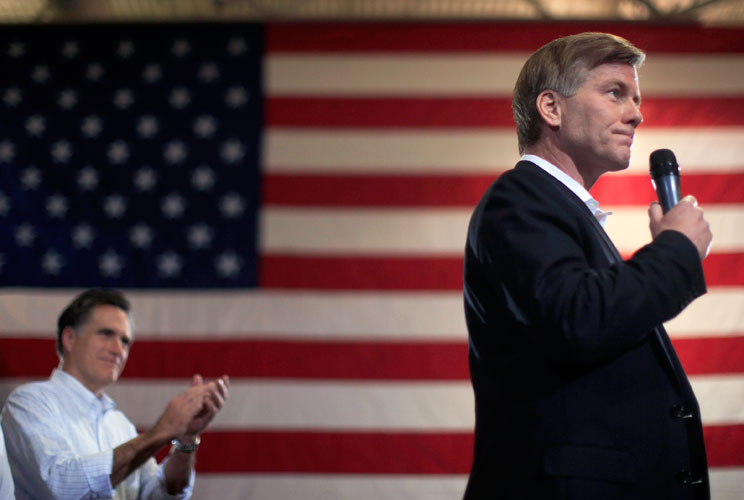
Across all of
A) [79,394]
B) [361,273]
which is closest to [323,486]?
[361,273]

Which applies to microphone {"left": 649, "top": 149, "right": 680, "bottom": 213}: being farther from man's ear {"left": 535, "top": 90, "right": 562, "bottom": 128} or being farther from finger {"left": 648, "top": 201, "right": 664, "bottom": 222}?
man's ear {"left": 535, "top": 90, "right": 562, "bottom": 128}

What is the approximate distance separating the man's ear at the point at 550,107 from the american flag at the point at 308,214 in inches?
94.9

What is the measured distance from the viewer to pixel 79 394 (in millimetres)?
2236

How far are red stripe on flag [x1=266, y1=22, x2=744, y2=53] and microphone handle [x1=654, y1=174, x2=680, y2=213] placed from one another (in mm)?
2706

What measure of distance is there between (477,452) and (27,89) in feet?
11.4

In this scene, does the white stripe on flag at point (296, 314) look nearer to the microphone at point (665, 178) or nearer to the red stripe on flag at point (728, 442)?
the red stripe on flag at point (728, 442)

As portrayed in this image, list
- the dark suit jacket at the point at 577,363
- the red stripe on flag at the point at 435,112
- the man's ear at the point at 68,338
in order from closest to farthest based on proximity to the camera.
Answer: the dark suit jacket at the point at 577,363
the man's ear at the point at 68,338
the red stripe on flag at the point at 435,112

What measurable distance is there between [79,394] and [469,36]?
2.47m

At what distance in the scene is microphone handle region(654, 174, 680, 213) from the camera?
95 centimetres

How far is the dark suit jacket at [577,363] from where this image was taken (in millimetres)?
762

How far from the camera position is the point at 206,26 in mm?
3627

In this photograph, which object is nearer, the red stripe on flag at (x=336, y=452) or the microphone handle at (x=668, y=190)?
the microphone handle at (x=668, y=190)

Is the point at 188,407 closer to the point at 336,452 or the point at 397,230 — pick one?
the point at 336,452

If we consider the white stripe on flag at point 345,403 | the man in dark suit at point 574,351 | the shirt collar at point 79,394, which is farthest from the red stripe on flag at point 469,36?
the man in dark suit at point 574,351
